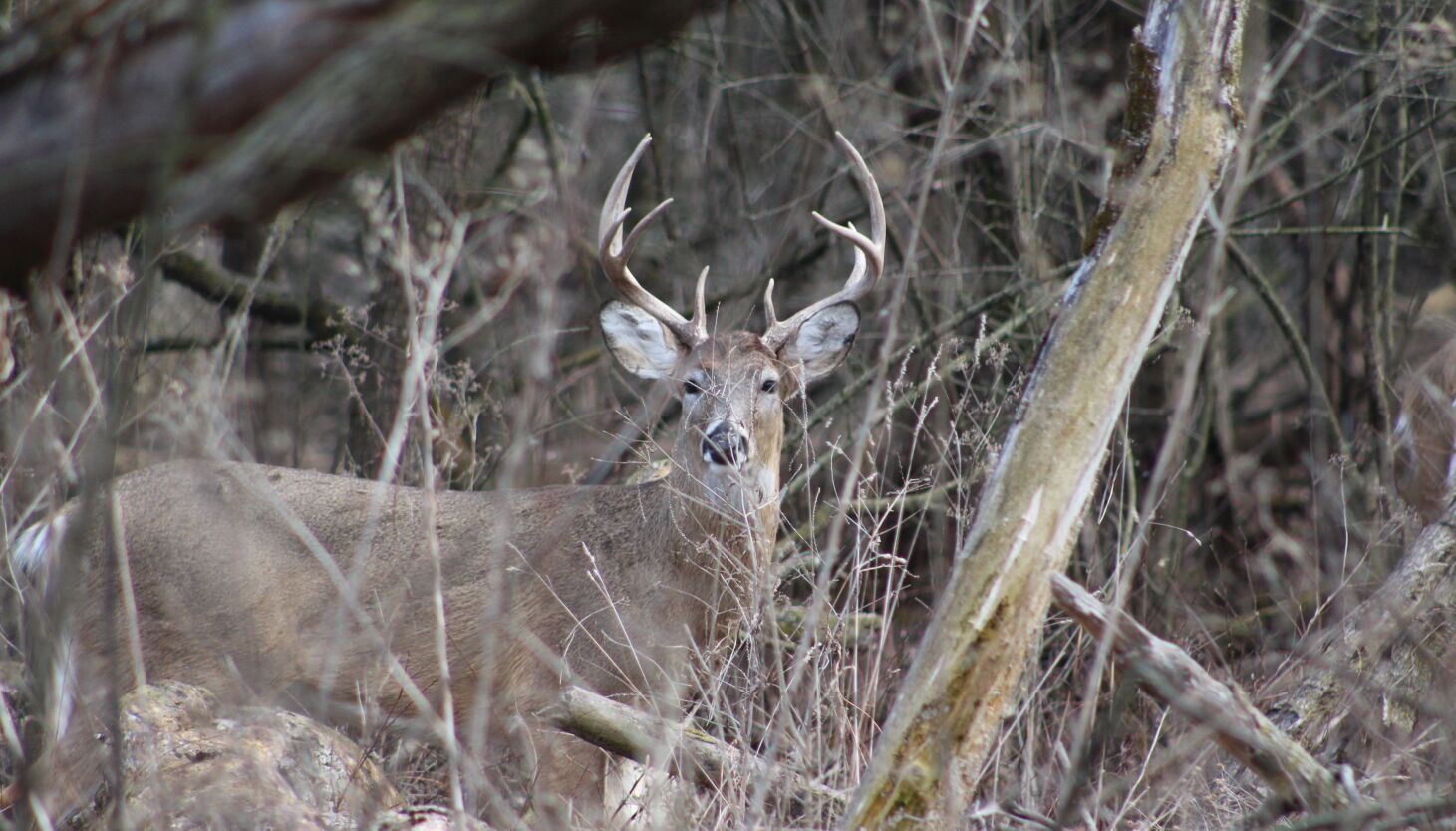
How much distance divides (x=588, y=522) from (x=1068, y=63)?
428cm

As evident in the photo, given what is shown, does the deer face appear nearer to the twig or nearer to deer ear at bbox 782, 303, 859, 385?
deer ear at bbox 782, 303, 859, 385

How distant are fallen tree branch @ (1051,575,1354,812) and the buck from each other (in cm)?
188

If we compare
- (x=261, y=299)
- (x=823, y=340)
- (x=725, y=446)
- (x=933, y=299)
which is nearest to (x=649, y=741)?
(x=725, y=446)

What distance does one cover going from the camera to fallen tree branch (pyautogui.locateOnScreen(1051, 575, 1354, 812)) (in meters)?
2.91

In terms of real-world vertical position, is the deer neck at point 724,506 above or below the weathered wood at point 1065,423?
below

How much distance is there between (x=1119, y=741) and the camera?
4.98 metres

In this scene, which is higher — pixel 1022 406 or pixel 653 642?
pixel 1022 406

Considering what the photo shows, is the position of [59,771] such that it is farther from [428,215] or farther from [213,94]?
[428,215]

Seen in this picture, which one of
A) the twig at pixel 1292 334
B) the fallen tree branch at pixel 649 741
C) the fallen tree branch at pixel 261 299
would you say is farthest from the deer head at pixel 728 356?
the twig at pixel 1292 334

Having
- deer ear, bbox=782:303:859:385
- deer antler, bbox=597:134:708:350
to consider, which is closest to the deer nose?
deer antler, bbox=597:134:708:350

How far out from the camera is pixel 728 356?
16.8 feet

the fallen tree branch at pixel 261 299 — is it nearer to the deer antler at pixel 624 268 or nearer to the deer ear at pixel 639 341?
the deer ear at pixel 639 341

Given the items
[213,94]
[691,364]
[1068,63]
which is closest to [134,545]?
[691,364]

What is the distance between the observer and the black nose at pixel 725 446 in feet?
15.7
